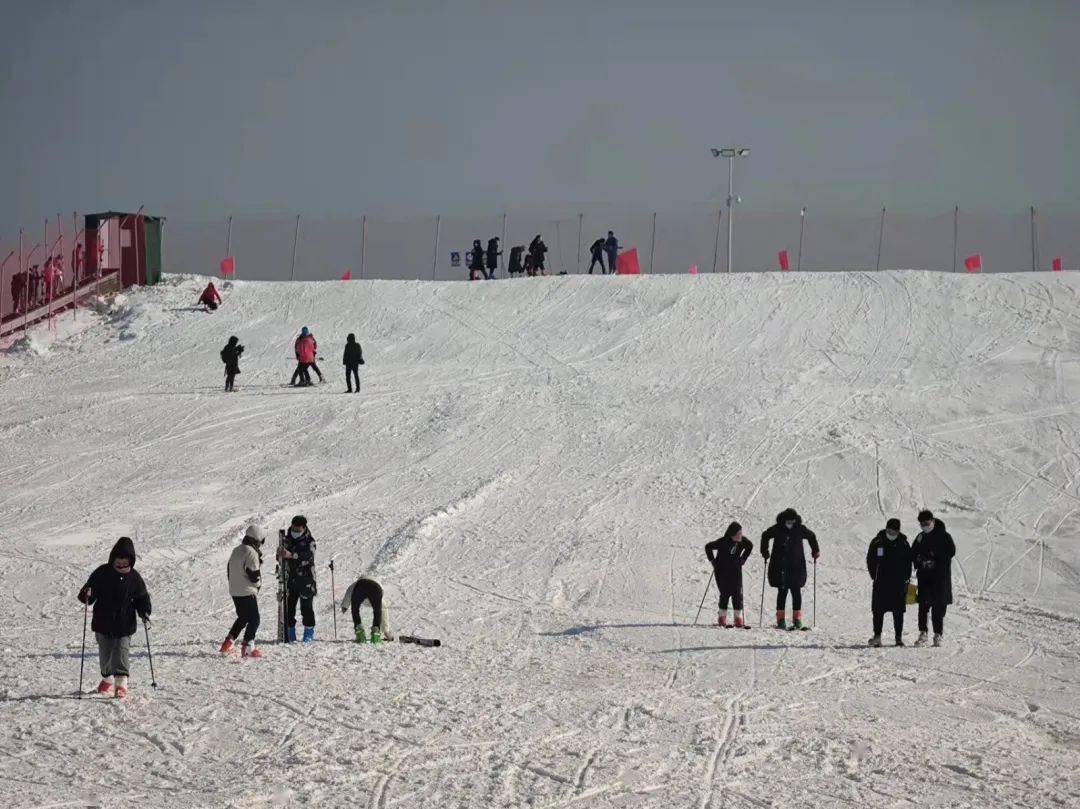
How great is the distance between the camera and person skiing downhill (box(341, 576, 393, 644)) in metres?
13.3

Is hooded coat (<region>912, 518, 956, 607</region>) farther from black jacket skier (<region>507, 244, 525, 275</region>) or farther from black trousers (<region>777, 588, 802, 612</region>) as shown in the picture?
black jacket skier (<region>507, 244, 525, 275</region>)

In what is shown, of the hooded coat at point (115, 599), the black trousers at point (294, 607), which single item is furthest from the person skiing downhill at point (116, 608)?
the black trousers at point (294, 607)

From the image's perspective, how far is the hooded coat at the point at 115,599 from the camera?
34.3 feet

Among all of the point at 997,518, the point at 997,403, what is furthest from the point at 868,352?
the point at 997,518

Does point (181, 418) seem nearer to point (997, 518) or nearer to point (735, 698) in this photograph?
point (997, 518)

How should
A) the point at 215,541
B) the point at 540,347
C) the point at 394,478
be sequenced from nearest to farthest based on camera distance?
the point at 215,541
the point at 394,478
the point at 540,347

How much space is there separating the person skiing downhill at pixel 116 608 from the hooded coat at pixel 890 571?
280 inches

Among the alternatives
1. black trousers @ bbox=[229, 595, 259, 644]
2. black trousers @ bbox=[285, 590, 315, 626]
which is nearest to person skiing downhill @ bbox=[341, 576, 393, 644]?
black trousers @ bbox=[285, 590, 315, 626]

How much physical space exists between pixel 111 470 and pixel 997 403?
1628cm

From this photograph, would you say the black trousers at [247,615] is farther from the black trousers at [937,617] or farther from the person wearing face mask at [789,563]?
the black trousers at [937,617]

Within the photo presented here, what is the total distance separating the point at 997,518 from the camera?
20.3 metres

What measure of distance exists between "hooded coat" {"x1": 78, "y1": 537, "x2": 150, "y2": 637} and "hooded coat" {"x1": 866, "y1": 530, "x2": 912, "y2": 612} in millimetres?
7096

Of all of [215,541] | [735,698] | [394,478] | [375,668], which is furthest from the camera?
[394,478]

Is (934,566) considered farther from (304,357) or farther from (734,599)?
(304,357)
